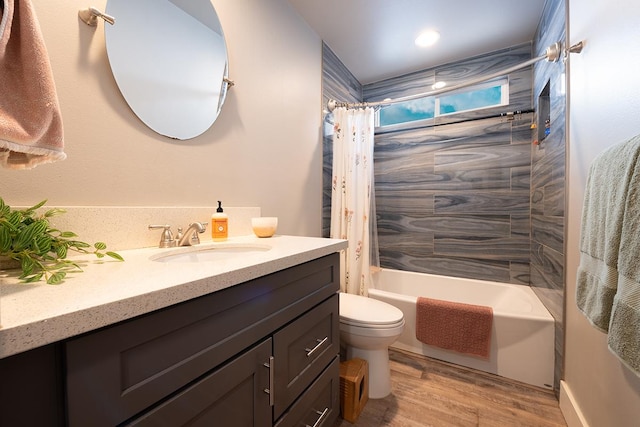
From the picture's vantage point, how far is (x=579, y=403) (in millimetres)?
1223

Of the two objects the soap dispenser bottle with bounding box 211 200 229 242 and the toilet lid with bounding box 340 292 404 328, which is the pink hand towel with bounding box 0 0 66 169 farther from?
the toilet lid with bounding box 340 292 404 328

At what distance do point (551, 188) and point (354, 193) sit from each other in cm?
126

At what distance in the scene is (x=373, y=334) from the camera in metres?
1.40

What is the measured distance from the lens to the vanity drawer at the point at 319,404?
90 cm

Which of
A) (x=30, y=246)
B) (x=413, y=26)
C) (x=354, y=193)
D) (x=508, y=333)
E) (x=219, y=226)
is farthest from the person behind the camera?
(x=354, y=193)

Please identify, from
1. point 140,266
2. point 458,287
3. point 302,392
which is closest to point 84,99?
point 140,266

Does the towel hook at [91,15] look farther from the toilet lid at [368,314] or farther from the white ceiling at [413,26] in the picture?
the toilet lid at [368,314]

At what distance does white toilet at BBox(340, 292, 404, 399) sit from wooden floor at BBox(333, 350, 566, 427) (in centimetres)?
11

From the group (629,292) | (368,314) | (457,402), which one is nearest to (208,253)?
(368,314)

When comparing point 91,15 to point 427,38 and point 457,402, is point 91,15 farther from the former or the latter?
point 457,402

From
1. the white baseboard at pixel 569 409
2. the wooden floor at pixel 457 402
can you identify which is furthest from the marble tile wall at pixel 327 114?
the white baseboard at pixel 569 409

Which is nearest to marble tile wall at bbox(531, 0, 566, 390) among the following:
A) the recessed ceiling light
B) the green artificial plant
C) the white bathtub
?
the white bathtub

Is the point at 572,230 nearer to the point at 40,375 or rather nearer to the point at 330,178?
the point at 330,178

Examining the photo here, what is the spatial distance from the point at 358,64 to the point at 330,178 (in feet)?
3.82
